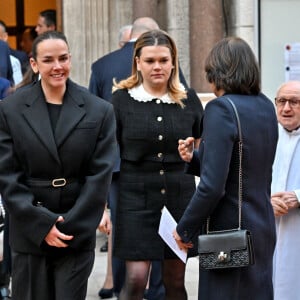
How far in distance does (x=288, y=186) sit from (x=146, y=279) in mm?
1014

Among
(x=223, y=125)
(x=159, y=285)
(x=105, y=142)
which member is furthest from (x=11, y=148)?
(x=159, y=285)

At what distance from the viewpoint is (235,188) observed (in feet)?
15.3

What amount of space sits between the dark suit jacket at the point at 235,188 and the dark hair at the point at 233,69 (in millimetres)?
54

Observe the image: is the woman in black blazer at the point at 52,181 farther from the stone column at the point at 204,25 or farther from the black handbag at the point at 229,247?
the stone column at the point at 204,25

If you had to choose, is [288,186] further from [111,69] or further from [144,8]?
[144,8]

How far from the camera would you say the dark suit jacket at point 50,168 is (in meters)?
4.71

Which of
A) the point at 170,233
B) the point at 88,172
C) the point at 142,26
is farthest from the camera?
the point at 142,26

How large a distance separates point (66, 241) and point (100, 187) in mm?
309

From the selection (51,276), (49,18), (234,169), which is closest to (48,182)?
(51,276)

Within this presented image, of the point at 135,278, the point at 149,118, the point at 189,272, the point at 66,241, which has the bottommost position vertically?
the point at 189,272

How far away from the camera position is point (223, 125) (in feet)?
15.0

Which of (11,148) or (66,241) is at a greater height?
(11,148)

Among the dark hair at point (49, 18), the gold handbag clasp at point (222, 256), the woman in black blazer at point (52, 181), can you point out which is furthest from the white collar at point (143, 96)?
the dark hair at point (49, 18)

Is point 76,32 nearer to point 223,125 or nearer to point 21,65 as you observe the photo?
point 21,65
